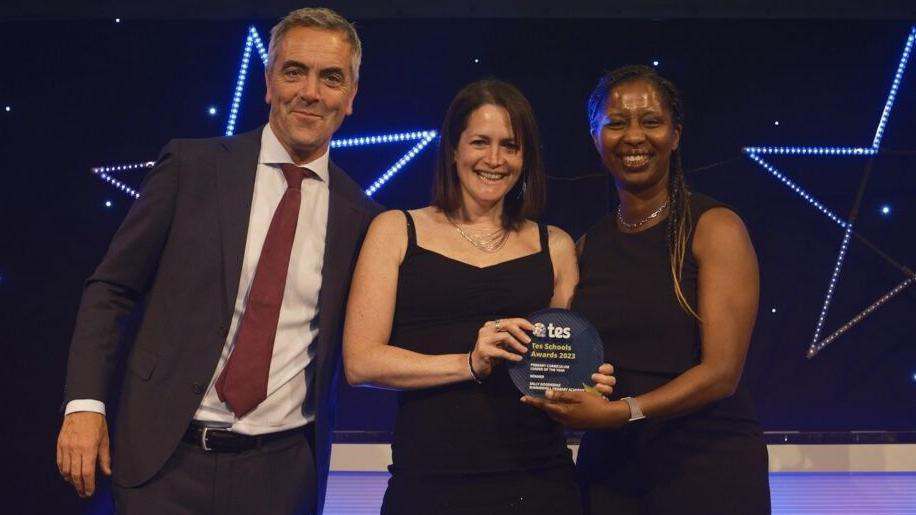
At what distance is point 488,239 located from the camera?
235 cm

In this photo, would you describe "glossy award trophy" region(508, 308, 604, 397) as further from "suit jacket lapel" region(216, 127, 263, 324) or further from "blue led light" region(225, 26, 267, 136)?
"blue led light" region(225, 26, 267, 136)

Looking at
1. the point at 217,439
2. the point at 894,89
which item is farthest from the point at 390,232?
the point at 894,89

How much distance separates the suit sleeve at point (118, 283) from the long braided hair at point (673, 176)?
1177 millimetres

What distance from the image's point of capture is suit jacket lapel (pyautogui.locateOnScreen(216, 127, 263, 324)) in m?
2.10

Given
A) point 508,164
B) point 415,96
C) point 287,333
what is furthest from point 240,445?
point 415,96

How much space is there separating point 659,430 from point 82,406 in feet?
4.59

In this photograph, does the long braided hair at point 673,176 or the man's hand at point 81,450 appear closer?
the man's hand at point 81,450

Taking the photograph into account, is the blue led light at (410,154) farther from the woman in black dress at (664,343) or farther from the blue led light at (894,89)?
the blue led light at (894,89)

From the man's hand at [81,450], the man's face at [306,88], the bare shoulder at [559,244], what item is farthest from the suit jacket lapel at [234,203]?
the bare shoulder at [559,244]

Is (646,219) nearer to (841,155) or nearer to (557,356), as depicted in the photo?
(557,356)

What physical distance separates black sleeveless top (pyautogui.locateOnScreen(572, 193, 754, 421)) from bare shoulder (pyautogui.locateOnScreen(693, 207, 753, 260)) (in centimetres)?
2

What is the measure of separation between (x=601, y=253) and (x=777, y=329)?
1.43 metres

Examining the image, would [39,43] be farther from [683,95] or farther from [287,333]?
[683,95]

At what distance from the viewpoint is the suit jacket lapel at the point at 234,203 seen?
2104mm
